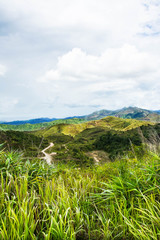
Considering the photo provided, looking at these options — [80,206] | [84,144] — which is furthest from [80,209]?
[84,144]

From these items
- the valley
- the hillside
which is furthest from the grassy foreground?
the hillside

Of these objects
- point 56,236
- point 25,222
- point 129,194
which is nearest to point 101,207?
point 129,194

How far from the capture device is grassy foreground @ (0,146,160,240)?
2045 millimetres

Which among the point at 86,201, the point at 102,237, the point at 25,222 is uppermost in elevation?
the point at 25,222

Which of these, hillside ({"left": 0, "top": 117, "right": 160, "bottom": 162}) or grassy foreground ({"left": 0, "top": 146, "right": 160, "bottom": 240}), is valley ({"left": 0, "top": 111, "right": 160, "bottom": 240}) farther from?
hillside ({"left": 0, "top": 117, "right": 160, "bottom": 162})

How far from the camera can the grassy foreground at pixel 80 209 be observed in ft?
6.71

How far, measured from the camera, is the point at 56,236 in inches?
77.9

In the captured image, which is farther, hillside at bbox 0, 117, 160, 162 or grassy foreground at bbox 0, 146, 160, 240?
hillside at bbox 0, 117, 160, 162

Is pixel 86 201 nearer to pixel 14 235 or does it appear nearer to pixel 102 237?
pixel 102 237

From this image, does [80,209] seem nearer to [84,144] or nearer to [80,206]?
[80,206]

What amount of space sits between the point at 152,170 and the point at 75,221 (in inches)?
79.6

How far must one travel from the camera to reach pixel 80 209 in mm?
2842

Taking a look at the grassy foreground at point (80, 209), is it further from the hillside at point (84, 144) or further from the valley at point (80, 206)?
the hillside at point (84, 144)

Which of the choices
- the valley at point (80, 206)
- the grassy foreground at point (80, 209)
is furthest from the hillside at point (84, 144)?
the grassy foreground at point (80, 209)
